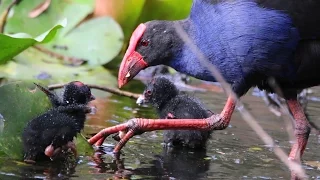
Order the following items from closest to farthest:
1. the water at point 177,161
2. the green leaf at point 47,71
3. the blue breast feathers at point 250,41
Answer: the water at point 177,161, the blue breast feathers at point 250,41, the green leaf at point 47,71

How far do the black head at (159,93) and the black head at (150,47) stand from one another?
223mm

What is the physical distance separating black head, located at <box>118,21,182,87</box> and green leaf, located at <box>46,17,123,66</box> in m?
2.37

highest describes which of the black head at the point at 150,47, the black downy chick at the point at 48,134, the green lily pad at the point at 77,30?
the black head at the point at 150,47

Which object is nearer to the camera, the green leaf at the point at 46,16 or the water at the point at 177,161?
the water at the point at 177,161

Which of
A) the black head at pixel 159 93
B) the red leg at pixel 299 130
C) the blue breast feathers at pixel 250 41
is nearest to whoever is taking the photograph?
the blue breast feathers at pixel 250 41

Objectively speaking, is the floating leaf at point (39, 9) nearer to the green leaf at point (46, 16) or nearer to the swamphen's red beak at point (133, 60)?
the green leaf at point (46, 16)

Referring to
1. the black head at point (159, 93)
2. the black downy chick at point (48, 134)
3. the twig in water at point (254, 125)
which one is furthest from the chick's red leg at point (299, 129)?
the twig in water at point (254, 125)

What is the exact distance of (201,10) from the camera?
4.32 metres

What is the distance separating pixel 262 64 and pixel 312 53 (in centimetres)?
27

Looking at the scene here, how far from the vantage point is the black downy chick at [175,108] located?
14.5 feet

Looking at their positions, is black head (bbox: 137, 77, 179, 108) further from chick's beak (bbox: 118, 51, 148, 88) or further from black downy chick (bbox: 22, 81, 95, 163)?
black downy chick (bbox: 22, 81, 95, 163)

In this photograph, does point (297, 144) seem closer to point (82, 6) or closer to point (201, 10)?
point (201, 10)

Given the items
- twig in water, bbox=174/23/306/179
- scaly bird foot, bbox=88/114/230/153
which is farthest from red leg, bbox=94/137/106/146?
twig in water, bbox=174/23/306/179

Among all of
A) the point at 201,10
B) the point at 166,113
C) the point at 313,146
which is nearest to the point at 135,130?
the point at 166,113
